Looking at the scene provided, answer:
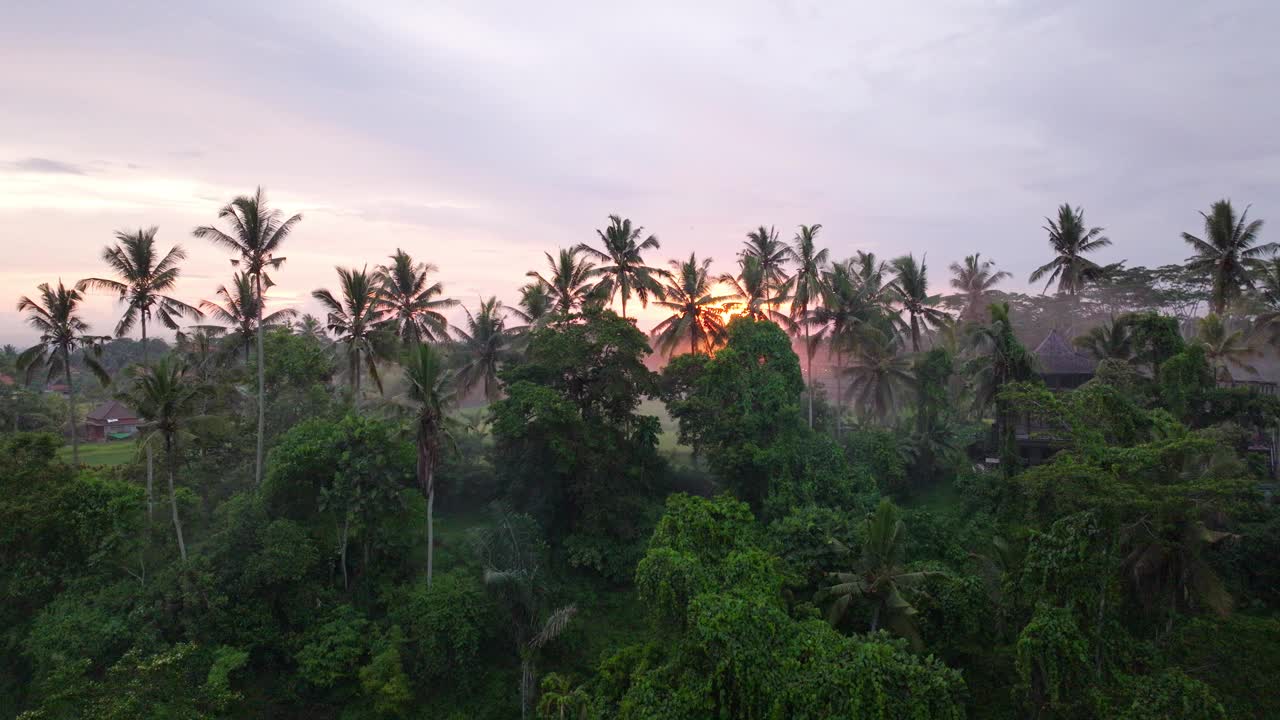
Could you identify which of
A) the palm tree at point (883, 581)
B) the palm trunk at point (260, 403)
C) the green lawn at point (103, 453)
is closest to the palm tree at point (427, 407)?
the palm trunk at point (260, 403)

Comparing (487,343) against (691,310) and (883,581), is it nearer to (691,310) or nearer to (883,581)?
(691,310)

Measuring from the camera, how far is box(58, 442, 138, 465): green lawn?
119ft

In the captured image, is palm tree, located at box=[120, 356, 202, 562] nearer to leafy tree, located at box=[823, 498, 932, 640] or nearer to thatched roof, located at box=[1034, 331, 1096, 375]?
leafy tree, located at box=[823, 498, 932, 640]

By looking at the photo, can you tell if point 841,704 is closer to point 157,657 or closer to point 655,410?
point 157,657

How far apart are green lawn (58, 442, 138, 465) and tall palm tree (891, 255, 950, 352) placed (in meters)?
41.5

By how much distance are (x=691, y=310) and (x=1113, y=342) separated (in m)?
17.3

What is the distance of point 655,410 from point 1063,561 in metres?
68.2

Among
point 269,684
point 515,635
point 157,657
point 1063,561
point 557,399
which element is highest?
point 557,399

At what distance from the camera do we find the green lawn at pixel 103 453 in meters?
36.3

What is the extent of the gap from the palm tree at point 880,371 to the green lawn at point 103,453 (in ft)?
127

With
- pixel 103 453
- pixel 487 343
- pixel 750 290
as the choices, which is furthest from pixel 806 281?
pixel 103 453

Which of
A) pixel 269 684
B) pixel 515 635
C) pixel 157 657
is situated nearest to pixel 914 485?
pixel 515 635

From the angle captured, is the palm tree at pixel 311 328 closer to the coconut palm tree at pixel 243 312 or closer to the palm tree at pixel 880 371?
the coconut palm tree at pixel 243 312

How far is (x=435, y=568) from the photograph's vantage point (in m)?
22.6
